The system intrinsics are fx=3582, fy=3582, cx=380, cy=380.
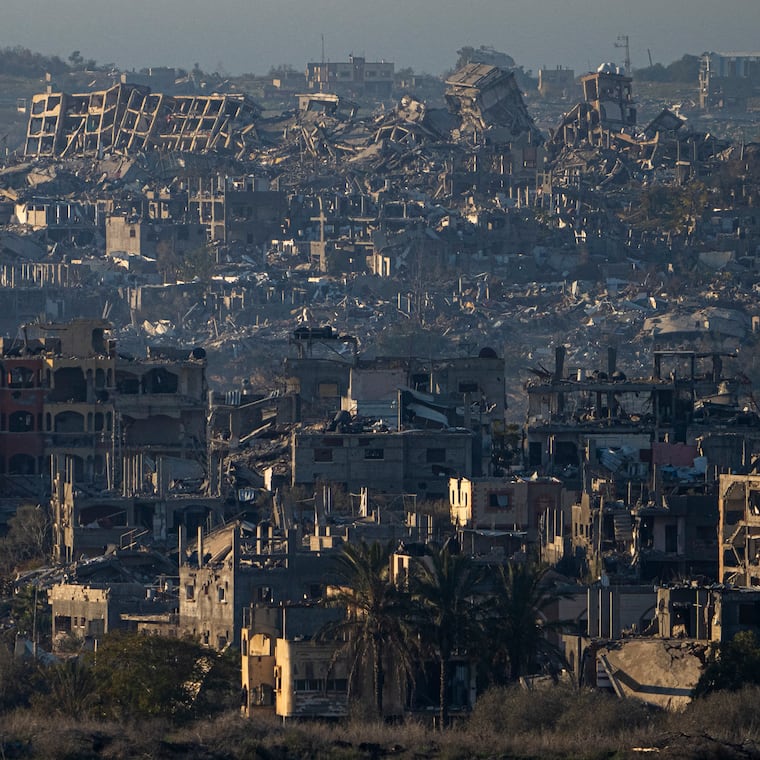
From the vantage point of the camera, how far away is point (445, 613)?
5047 cm

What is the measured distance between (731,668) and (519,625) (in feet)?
12.7

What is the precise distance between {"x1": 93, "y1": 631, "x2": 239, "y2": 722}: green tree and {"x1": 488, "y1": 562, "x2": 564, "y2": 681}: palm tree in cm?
404

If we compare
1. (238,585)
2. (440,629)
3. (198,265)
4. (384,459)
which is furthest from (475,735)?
(198,265)

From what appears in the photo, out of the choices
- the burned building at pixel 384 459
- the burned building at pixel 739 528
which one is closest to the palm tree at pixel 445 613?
the burned building at pixel 739 528

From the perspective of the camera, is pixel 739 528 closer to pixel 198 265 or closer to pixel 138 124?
pixel 198 265

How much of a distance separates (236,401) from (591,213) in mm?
55553

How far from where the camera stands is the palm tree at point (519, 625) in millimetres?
50562

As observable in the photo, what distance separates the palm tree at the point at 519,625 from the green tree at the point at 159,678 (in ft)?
13.2

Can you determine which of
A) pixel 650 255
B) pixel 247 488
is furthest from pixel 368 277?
pixel 247 488

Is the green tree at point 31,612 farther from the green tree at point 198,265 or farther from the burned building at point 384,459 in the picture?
the green tree at point 198,265

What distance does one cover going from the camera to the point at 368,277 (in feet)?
451

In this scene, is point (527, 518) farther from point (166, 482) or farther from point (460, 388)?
point (460, 388)

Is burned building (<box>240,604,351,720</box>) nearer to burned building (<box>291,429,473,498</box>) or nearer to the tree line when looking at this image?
the tree line

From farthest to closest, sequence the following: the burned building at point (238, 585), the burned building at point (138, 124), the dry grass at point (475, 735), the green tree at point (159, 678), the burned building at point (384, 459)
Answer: the burned building at point (138, 124), the burned building at point (384, 459), the burned building at point (238, 585), the green tree at point (159, 678), the dry grass at point (475, 735)
